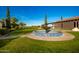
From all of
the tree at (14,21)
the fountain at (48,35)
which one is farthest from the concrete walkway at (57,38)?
the tree at (14,21)

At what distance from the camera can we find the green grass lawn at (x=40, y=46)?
224 centimetres

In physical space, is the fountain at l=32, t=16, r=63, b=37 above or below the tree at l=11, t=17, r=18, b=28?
below

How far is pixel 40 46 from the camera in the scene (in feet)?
7.38

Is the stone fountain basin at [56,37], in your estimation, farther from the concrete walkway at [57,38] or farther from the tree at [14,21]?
the tree at [14,21]

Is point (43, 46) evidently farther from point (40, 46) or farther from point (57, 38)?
point (57, 38)

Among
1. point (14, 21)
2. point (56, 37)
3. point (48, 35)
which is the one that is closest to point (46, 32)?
point (48, 35)

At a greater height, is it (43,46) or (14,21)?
(14,21)

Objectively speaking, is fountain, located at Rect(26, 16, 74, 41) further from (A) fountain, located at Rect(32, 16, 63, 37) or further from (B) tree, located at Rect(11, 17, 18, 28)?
(B) tree, located at Rect(11, 17, 18, 28)

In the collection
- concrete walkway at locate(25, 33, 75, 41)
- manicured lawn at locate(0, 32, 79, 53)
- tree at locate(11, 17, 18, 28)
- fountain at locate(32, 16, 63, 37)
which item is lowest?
manicured lawn at locate(0, 32, 79, 53)

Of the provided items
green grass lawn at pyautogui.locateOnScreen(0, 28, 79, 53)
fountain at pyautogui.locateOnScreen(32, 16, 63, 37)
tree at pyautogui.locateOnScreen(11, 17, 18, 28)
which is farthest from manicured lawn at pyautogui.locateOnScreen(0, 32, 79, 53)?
A: tree at pyautogui.locateOnScreen(11, 17, 18, 28)

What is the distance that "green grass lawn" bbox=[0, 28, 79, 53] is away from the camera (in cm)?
224

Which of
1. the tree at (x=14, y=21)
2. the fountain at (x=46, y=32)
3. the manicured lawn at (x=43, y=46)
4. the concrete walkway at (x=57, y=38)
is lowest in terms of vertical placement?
the manicured lawn at (x=43, y=46)
